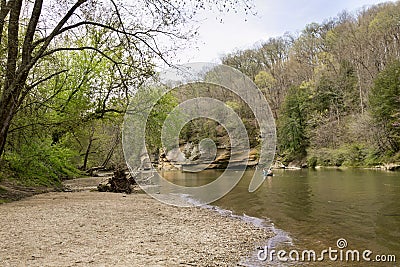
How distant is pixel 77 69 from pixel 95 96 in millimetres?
2417

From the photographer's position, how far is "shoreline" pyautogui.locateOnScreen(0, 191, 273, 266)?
575cm

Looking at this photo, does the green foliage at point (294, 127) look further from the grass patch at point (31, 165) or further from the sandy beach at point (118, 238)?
the sandy beach at point (118, 238)

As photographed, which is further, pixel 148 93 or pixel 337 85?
pixel 337 85

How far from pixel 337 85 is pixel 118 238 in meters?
57.3

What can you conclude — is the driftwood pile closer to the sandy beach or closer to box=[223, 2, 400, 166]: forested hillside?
the sandy beach

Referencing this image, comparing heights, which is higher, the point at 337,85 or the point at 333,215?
the point at 337,85

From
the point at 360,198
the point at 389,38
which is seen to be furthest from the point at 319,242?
the point at 389,38

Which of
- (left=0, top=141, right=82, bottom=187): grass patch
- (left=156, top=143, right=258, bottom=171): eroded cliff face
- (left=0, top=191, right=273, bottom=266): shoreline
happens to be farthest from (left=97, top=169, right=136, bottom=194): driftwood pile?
(left=156, top=143, right=258, bottom=171): eroded cliff face

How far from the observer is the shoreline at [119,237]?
5.75 m

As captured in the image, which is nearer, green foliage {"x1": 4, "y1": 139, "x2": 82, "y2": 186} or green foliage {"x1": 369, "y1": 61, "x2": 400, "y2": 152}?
green foliage {"x1": 4, "y1": 139, "x2": 82, "y2": 186}

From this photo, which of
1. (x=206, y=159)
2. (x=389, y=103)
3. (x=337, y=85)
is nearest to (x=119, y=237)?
(x=206, y=159)

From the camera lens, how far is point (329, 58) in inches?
2549

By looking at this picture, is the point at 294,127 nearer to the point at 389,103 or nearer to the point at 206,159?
the point at 389,103

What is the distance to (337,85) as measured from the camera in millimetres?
58156
